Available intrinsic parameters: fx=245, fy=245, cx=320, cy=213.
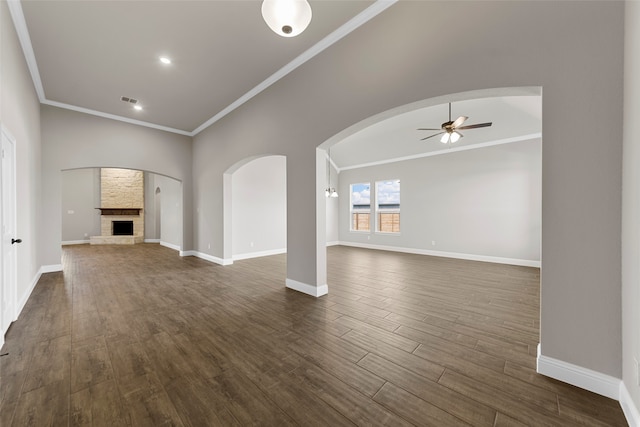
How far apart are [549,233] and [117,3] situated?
467 cm

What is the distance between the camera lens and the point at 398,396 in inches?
63.5

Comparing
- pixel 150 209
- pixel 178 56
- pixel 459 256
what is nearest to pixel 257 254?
pixel 178 56

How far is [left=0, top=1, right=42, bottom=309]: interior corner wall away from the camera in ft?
8.31

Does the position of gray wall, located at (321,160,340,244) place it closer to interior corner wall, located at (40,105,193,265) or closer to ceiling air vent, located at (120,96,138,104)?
interior corner wall, located at (40,105,193,265)

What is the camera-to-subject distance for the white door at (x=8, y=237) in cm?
239

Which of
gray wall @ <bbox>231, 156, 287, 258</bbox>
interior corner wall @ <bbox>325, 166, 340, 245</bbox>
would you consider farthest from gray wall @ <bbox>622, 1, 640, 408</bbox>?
interior corner wall @ <bbox>325, 166, 340, 245</bbox>

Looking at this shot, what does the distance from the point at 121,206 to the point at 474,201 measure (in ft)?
42.7

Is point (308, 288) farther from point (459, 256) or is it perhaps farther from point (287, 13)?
point (459, 256)

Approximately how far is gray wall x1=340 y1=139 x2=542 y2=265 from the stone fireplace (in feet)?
33.0

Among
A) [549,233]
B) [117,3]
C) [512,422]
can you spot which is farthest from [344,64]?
[512,422]

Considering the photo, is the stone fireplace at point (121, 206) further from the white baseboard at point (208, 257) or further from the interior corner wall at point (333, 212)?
the interior corner wall at point (333, 212)

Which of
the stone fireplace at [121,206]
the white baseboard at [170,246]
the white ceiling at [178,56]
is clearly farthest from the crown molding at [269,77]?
the stone fireplace at [121,206]

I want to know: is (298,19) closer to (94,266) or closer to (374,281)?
(374,281)

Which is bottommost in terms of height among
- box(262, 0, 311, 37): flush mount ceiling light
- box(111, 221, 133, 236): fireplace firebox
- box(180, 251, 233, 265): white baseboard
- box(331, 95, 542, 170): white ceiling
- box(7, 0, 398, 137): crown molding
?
box(180, 251, 233, 265): white baseboard
